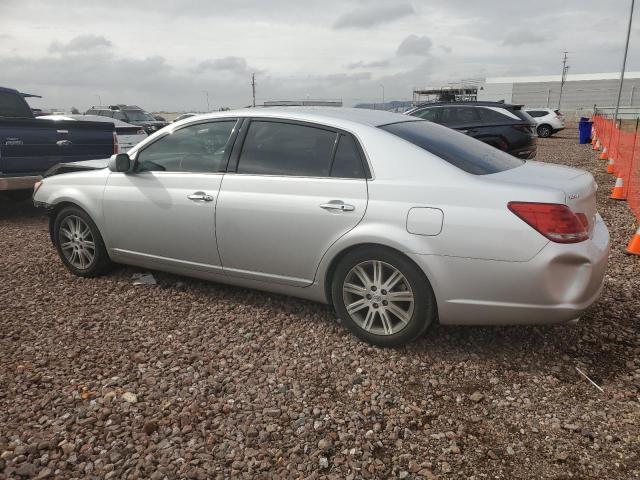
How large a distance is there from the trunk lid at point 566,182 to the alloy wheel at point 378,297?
904 millimetres

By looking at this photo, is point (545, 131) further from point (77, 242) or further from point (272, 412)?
point (272, 412)

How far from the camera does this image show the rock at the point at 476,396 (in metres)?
2.98

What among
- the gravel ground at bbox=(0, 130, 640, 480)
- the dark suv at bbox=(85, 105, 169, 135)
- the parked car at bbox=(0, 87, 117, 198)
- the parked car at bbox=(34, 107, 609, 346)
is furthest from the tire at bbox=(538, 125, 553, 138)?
the parked car at bbox=(34, 107, 609, 346)

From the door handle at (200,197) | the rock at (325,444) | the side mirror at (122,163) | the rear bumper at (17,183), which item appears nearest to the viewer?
the rock at (325,444)

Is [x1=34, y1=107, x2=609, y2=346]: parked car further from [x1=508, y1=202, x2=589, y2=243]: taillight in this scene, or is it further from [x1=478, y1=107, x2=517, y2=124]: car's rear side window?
[x1=478, y1=107, x2=517, y2=124]: car's rear side window

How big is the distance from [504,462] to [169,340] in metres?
2.37

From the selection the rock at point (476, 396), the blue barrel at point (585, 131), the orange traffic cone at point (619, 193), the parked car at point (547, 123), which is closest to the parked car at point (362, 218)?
the rock at point (476, 396)

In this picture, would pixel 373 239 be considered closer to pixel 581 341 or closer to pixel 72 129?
pixel 581 341

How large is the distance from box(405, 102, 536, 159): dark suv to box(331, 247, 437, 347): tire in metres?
8.70

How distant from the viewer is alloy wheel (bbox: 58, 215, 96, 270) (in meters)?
4.86

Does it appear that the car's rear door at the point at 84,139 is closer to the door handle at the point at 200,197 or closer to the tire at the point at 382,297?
the door handle at the point at 200,197

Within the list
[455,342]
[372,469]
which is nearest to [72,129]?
[455,342]

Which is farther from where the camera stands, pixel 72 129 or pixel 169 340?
pixel 72 129

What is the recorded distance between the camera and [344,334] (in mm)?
3781
